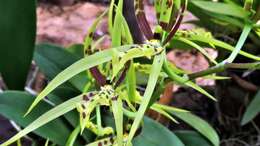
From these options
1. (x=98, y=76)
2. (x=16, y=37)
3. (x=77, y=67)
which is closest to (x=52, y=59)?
(x=16, y=37)

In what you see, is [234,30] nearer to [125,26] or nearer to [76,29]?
[125,26]

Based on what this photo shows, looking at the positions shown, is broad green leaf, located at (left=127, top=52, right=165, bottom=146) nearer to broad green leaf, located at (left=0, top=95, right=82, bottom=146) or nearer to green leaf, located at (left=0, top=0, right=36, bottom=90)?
broad green leaf, located at (left=0, top=95, right=82, bottom=146)

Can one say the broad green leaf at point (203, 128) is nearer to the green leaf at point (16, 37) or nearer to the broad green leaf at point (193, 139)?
the broad green leaf at point (193, 139)

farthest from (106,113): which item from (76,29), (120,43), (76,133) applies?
(76,29)

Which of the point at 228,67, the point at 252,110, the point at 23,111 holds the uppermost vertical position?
the point at 228,67

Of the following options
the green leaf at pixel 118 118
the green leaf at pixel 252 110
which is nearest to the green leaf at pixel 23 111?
the green leaf at pixel 118 118

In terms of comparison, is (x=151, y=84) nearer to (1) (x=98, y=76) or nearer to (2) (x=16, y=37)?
(1) (x=98, y=76)
